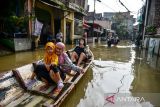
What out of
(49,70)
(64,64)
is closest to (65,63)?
(64,64)

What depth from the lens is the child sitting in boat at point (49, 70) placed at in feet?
16.7

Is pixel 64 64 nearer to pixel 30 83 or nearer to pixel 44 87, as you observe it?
pixel 44 87

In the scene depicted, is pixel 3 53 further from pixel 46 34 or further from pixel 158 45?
pixel 158 45

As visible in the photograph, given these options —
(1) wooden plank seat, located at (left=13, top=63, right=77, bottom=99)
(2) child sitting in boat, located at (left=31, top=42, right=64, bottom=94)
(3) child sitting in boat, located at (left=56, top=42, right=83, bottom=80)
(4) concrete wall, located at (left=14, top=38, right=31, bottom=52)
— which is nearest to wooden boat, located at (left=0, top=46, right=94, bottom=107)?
(1) wooden plank seat, located at (left=13, top=63, right=77, bottom=99)

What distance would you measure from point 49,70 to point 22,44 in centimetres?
978

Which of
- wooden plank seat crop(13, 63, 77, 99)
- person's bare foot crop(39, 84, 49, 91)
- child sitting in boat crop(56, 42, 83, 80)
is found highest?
child sitting in boat crop(56, 42, 83, 80)

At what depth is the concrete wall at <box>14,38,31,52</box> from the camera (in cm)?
1384

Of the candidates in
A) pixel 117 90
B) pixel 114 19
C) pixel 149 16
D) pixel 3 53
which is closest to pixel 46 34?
pixel 3 53

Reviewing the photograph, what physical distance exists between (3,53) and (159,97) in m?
9.40

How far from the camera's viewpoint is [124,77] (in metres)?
8.78

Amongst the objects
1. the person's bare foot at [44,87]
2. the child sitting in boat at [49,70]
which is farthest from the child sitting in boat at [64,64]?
the person's bare foot at [44,87]

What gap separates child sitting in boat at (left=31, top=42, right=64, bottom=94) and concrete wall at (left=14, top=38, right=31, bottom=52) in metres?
8.80

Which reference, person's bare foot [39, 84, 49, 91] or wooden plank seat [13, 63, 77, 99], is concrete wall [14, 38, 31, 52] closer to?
wooden plank seat [13, 63, 77, 99]

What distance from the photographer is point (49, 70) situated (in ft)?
17.2
